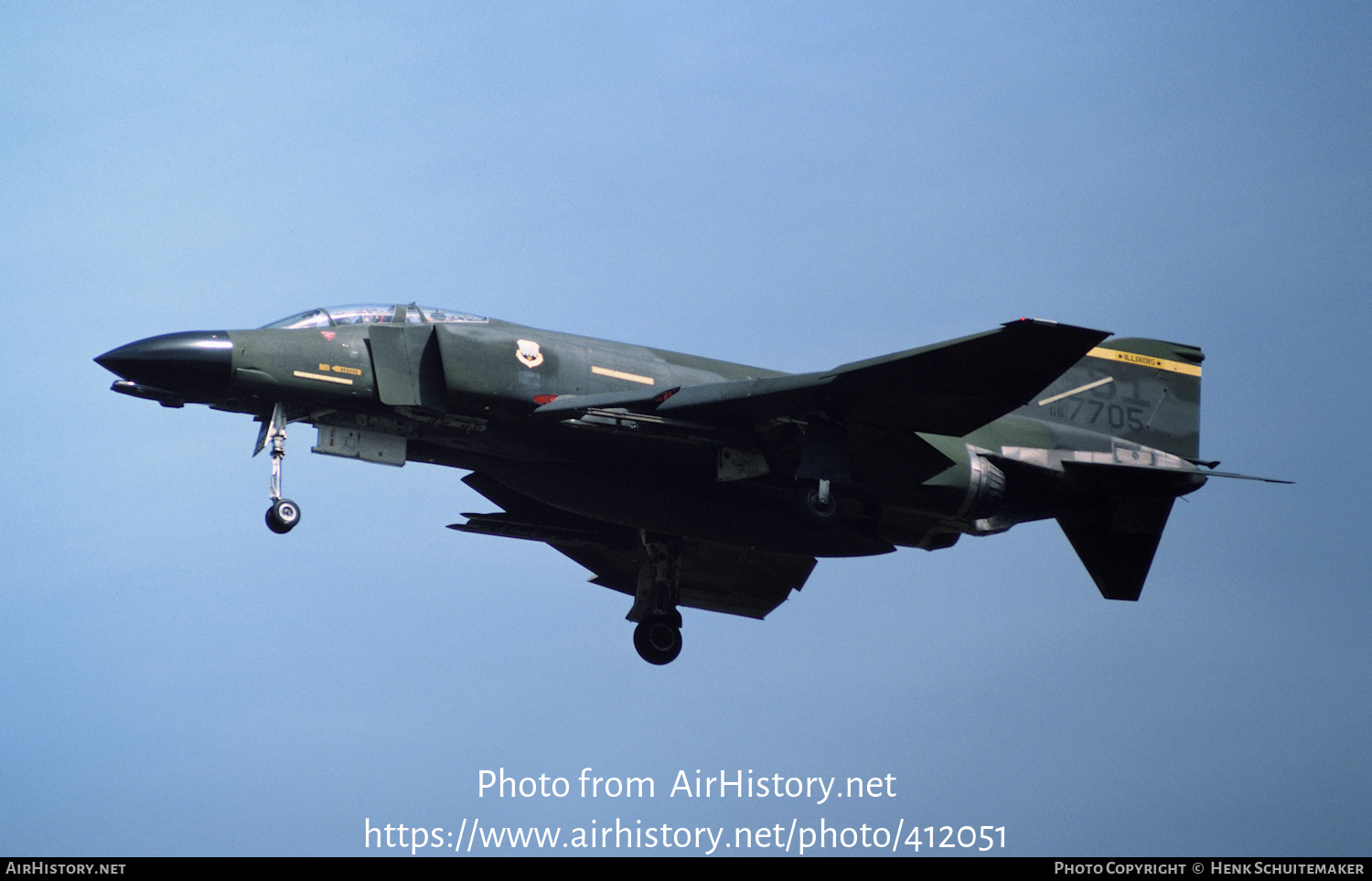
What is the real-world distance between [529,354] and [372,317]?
7.19 ft

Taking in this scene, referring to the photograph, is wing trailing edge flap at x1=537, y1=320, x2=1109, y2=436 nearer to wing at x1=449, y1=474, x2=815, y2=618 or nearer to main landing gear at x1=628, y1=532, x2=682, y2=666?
wing at x1=449, y1=474, x2=815, y2=618

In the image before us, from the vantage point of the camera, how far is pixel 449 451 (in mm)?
21844

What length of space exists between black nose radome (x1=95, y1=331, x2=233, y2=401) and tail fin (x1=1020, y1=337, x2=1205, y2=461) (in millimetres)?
11749

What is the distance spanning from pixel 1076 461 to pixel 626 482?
21.9 feet

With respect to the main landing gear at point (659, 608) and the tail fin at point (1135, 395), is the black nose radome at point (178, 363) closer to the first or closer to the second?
the main landing gear at point (659, 608)

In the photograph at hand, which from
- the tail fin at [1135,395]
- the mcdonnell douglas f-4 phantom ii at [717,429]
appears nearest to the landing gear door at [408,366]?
the mcdonnell douglas f-4 phantom ii at [717,429]

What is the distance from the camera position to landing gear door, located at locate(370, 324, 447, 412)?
20.5 metres

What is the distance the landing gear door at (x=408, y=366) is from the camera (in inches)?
808

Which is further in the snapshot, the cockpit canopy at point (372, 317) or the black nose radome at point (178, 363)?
the cockpit canopy at point (372, 317)

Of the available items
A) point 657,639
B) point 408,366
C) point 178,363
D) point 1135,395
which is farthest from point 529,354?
point 1135,395

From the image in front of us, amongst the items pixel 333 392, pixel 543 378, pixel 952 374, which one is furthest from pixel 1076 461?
pixel 333 392

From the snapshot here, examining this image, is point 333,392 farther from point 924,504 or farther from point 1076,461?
point 1076,461

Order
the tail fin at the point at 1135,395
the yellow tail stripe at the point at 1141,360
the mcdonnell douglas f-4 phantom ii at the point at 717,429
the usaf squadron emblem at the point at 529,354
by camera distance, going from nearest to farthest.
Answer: the mcdonnell douglas f-4 phantom ii at the point at 717,429
the usaf squadron emblem at the point at 529,354
the tail fin at the point at 1135,395
the yellow tail stripe at the point at 1141,360

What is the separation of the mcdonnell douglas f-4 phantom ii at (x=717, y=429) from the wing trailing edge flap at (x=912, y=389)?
3cm
